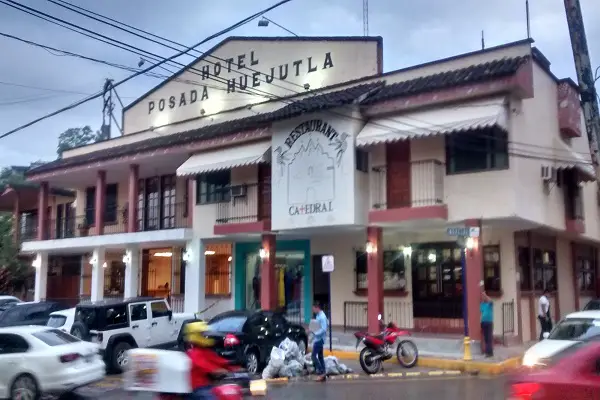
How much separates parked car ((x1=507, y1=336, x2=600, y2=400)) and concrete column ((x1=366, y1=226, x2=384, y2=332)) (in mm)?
12604

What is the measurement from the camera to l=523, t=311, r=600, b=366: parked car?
13.9m

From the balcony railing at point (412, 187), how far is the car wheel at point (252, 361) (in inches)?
250

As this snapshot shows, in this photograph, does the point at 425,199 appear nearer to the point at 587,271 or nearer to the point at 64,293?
the point at 587,271

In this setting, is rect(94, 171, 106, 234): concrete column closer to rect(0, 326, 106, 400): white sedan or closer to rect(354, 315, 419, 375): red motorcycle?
rect(0, 326, 106, 400): white sedan

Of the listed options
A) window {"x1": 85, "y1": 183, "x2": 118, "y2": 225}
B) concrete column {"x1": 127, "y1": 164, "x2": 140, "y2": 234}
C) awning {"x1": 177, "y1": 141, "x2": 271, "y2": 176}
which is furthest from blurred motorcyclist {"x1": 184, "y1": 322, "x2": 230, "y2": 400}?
window {"x1": 85, "y1": 183, "x2": 118, "y2": 225}

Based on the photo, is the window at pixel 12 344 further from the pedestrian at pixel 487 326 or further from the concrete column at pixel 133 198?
the concrete column at pixel 133 198

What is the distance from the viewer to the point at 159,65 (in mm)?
15406

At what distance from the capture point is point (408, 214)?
64.4 ft

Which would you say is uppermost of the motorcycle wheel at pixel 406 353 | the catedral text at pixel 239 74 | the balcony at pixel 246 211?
the catedral text at pixel 239 74

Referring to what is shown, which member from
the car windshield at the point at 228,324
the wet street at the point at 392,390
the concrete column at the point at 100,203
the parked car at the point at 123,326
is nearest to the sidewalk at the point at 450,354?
the wet street at the point at 392,390

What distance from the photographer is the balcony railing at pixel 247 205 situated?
23984mm

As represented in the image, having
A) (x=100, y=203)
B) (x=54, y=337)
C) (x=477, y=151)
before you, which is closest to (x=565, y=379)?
(x=54, y=337)

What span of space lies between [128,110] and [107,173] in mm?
4393

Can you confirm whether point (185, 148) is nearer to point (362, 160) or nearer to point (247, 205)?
point (247, 205)
